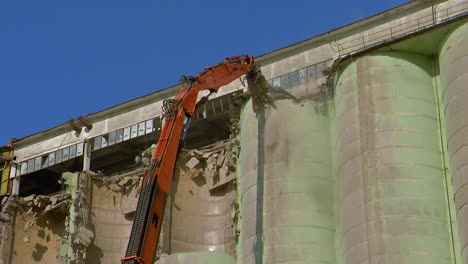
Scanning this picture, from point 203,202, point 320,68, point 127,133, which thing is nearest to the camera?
point 320,68

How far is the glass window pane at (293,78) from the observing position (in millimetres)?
54156

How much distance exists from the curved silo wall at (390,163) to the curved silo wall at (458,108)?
1.07m

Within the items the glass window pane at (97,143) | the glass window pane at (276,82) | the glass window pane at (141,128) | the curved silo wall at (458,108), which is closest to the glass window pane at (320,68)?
the glass window pane at (276,82)

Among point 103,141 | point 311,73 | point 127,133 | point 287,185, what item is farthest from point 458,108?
point 103,141

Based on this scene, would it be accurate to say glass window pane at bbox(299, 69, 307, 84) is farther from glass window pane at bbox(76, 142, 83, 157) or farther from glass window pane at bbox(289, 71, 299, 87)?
glass window pane at bbox(76, 142, 83, 157)

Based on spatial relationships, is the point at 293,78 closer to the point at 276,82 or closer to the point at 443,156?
the point at 276,82

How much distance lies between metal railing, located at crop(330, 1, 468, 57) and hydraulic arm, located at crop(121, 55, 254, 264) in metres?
4.52

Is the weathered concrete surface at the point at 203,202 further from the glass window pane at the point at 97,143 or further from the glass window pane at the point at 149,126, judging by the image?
the glass window pane at the point at 97,143

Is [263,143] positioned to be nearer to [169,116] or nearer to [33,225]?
[169,116]

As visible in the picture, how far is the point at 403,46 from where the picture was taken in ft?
Result: 161

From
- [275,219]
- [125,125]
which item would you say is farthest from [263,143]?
[125,125]

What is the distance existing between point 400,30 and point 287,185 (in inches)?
354

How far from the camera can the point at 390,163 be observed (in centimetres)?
4625

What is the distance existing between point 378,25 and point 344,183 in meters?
9.12
